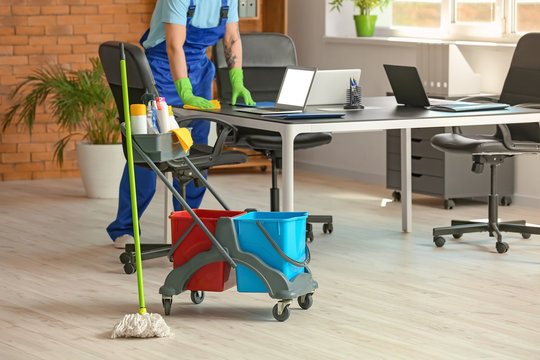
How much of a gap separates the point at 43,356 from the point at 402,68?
240 centimetres

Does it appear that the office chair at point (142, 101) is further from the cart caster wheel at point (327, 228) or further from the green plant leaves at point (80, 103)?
the green plant leaves at point (80, 103)

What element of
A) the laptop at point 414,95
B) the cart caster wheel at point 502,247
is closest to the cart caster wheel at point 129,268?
the laptop at point 414,95

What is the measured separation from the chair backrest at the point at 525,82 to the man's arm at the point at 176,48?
1686 mm

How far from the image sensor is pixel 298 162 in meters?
8.21

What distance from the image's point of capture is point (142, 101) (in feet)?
14.0

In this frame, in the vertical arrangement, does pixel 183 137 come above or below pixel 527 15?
below

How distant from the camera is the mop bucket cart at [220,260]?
3.77 m

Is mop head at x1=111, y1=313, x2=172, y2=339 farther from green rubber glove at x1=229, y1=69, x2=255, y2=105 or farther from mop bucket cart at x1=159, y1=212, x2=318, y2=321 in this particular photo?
green rubber glove at x1=229, y1=69, x2=255, y2=105

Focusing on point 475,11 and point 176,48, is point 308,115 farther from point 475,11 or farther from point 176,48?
point 475,11

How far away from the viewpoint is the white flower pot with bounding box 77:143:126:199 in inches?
265

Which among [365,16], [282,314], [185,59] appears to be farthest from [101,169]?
[282,314]

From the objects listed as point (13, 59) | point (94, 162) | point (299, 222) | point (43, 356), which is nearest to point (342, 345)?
point (299, 222)

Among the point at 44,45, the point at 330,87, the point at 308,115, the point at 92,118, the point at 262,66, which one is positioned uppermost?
the point at 44,45

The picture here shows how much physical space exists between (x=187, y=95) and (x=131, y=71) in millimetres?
402
